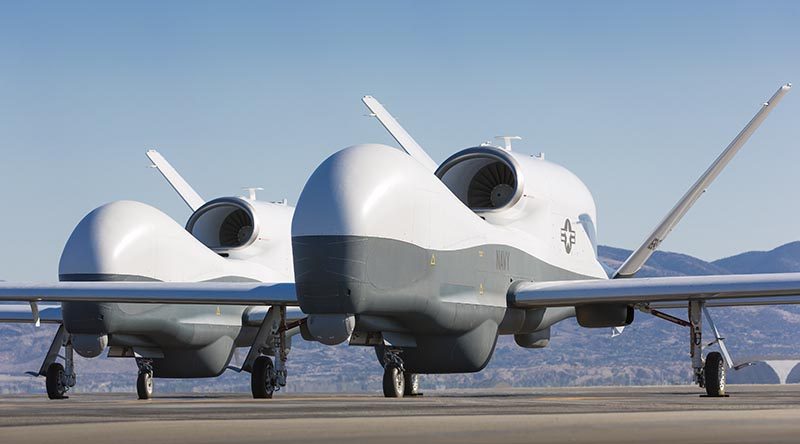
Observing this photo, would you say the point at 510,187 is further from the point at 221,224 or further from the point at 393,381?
the point at 221,224

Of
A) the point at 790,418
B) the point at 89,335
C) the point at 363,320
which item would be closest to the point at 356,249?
the point at 363,320

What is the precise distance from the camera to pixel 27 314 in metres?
41.2

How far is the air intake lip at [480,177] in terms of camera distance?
36.8m

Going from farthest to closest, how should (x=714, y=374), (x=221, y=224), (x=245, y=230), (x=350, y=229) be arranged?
(x=245, y=230), (x=221, y=224), (x=714, y=374), (x=350, y=229)

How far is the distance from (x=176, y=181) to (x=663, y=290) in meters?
21.0

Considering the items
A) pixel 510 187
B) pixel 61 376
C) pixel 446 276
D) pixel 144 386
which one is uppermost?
pixel 510 187

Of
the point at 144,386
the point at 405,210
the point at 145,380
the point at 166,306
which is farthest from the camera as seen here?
the point at 166,306

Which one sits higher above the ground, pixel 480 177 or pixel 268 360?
pixel 480 177

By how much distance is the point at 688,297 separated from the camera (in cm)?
3072

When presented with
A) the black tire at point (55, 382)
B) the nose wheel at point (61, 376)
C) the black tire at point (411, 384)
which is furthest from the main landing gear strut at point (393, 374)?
the black tire at point (55, 382)

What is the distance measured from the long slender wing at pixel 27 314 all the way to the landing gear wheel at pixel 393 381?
13.9 metres

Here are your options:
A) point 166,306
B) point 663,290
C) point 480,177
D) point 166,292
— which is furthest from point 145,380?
point 663,290

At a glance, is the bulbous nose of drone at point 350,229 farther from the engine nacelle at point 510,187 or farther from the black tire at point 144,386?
the black tire at point 144,386

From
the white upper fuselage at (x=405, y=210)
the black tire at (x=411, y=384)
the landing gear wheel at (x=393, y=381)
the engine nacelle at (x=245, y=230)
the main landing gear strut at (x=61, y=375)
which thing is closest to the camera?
the white upper fuselage at (x=405, y=210)
